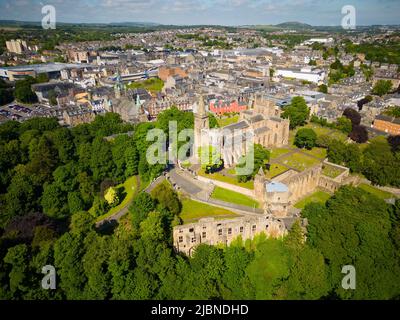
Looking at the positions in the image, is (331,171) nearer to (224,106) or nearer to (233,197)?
(233,197)

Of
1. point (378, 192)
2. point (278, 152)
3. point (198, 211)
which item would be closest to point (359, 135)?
point (278, 152)

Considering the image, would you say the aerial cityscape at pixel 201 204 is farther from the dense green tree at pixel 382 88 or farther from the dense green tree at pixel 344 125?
the dense green tree at pixel 382 88

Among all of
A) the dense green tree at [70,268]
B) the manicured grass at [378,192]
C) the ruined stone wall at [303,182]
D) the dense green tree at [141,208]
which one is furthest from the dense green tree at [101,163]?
the manicured grass at [378,192]

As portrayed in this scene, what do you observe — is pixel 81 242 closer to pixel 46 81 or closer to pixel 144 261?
pixel 144 261

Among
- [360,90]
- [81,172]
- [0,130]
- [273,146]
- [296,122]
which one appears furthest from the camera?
[360,90]

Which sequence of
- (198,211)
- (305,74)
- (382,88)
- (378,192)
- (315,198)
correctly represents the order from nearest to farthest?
(198,211)
(315,198)
(378,192)
(382,88)
(305,74)
